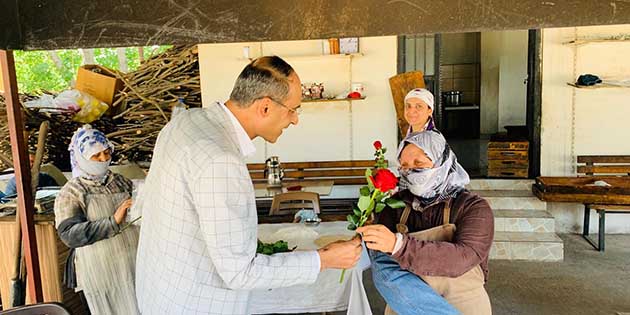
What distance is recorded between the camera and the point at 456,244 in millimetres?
1696

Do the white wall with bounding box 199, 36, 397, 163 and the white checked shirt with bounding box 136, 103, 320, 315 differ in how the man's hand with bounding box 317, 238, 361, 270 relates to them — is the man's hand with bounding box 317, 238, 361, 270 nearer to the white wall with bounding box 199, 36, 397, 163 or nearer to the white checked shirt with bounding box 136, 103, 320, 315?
the white checked shirt with bounding box 136, 103, 320, 315

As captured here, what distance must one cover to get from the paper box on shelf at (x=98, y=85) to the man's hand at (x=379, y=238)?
6.57m

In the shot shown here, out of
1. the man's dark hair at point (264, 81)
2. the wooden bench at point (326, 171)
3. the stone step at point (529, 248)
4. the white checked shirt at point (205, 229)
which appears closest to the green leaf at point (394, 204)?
the white checked shirt at point (205, 229)

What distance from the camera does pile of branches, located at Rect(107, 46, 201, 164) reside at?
275 inches

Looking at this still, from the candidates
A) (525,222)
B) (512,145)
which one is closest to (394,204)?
(525,222)

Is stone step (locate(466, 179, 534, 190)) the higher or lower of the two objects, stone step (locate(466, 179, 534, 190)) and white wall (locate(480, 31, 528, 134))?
the lower

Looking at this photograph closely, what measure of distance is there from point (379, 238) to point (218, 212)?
1.74ft

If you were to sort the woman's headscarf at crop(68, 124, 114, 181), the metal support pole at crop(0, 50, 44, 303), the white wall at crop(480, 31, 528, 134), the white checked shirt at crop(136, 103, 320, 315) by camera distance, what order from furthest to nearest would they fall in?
the white wall at crop(480, 31, 528, 134) < the woman's headscarf at crop(68, 124, 114, 181) < the metal support pole at crop(0, 50, 44, 303) < the white checked shirt at crop(136, 103, 320, 315)

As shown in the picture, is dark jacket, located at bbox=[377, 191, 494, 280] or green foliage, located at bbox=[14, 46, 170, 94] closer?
dark jacket, located at bbox=[377, 191, 494, 280]

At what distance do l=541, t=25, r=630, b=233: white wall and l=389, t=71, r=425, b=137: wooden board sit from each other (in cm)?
151

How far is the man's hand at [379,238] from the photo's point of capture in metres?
1.63

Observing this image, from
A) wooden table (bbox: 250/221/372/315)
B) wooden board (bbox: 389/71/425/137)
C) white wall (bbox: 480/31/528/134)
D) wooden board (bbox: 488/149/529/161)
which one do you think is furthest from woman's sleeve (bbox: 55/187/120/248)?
white wall (bbox: 480/31/528/134)

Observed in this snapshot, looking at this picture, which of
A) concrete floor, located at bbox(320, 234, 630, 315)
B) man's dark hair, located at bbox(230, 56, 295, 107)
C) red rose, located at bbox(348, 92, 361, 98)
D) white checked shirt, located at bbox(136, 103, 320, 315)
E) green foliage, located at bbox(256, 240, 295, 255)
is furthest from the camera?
red rose, located at bbox(348, 92, 361, 98)

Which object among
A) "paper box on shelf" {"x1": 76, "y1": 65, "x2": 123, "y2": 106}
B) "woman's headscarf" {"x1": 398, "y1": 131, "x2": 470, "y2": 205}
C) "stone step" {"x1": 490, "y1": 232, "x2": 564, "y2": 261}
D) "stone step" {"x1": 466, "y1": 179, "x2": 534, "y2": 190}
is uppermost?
"paper box on shelf" {"x1": 76, "y1": 65, "x2": 123, "y2": 106}
